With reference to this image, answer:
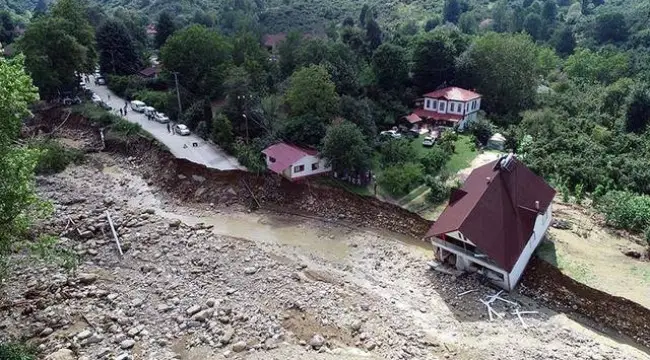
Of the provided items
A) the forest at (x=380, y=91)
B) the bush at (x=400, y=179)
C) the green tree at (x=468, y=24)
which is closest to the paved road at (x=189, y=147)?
the forest at (x=380, y=91)

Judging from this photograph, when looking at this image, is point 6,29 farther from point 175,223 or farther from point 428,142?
point 428,142

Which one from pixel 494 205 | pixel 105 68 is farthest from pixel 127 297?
pixel 105 68

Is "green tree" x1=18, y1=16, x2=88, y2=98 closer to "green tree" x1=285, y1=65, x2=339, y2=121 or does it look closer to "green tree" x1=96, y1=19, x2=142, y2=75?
"green tree" x1=96, y1=19, x2=142, y2=75

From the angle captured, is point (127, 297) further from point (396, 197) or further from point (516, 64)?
point (516, 64)

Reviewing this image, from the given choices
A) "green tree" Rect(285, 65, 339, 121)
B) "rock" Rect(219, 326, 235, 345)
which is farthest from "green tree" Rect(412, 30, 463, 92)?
"rock" Rect(219, 326, 235, 345)

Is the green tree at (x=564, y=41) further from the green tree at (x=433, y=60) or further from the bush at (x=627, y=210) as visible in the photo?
the bush at (x=627, y=210)

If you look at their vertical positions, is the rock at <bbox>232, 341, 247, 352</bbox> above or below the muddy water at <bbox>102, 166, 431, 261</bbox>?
above
